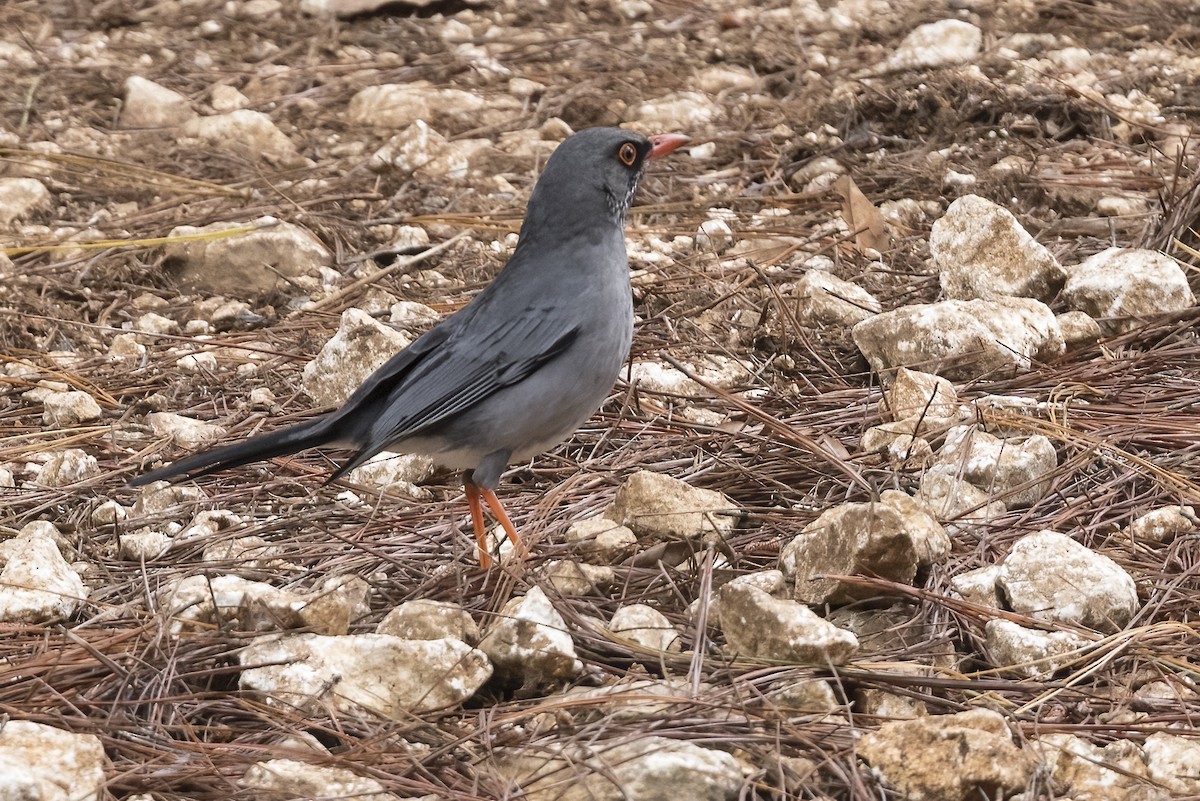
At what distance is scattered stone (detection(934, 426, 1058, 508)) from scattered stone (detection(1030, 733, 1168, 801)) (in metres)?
1.31

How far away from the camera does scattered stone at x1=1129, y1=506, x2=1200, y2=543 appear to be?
4270 millimetres

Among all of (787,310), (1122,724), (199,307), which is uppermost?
(1122,724)

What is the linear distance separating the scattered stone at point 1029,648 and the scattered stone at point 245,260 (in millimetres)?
4235

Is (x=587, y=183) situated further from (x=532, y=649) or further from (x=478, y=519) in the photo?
(x=532, y=649)

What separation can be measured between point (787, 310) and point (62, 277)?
3550mm

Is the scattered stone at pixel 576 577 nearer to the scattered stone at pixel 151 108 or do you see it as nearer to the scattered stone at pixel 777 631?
the scattered stone at pixel 777 631

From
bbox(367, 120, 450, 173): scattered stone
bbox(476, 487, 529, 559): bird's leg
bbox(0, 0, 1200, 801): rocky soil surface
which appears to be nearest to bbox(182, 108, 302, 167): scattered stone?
bbox(0, 0, 1200, 801): rocky soil surface

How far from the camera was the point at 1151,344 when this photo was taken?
5.61 m

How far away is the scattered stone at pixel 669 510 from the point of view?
14.5 ft

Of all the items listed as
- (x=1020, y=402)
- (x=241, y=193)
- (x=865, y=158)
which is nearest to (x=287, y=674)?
(x=1020, y=402)

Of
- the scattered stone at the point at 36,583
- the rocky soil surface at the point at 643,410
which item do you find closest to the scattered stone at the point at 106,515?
the rocky soil surface at the point at 643,410

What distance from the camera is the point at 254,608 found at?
3965mm

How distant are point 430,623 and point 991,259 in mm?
3326

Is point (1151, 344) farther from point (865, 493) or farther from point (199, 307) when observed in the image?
point (199, 307)
